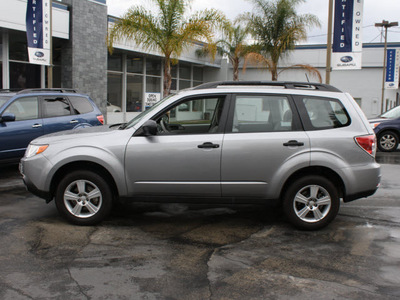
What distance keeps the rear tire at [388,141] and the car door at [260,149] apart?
1053 centimetres

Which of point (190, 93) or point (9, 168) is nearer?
point (190, 93)

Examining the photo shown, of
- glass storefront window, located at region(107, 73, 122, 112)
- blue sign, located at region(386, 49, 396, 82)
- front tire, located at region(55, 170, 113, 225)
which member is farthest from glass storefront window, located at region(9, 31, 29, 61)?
blue sign, located at region(386, 49, 396, 82)

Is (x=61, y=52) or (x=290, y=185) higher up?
(x=61, y=52)

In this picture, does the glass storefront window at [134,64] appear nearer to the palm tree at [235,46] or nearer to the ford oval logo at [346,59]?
the palm tree at [235,46]

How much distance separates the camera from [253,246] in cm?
465

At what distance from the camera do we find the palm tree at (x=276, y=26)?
21.5 meters

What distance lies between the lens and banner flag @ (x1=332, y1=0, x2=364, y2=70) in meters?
14.3

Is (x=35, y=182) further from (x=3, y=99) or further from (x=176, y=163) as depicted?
(x=3, y=99)

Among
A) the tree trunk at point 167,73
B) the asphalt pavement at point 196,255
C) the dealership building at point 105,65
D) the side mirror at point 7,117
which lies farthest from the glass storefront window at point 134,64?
the asphalt pavement at point 196,255

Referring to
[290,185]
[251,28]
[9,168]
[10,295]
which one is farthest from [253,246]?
[251,28]

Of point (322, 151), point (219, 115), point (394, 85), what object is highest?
point (394, 85)

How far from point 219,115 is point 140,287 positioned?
2.47 m

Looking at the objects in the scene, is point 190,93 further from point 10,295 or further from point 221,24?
point 221,24

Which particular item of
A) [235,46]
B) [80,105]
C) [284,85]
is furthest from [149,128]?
[235,46]
